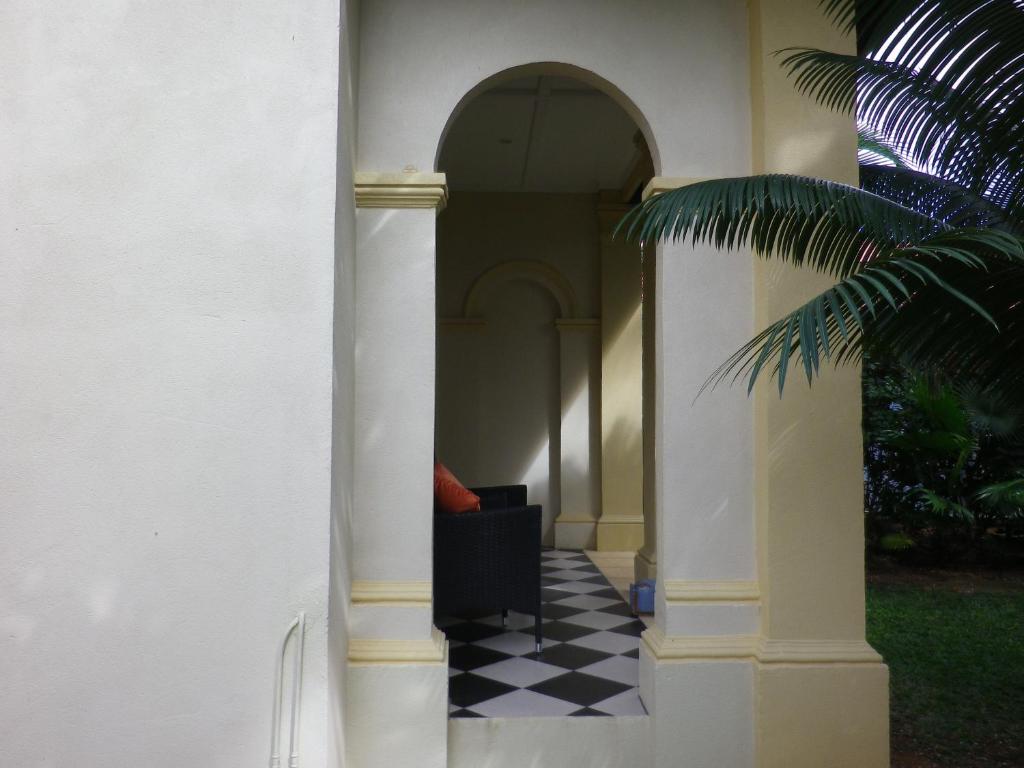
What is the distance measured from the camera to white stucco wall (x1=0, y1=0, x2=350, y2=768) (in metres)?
2.86

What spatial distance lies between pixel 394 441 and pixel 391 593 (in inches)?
26.0

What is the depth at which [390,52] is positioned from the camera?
360cm

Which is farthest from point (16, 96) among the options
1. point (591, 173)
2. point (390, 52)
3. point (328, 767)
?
point (591, 173)

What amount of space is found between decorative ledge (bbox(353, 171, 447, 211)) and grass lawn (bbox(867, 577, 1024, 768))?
338 centimetres

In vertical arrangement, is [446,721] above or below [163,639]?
below

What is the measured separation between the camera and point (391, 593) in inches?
135

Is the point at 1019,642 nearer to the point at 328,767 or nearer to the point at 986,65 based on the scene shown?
the point at 986,65

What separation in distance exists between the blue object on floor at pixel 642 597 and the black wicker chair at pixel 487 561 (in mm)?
1048

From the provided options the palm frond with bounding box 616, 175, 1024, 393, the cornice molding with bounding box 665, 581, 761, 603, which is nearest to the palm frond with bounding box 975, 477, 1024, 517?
the cornice molding with bounding box 665, 581, 761, 603

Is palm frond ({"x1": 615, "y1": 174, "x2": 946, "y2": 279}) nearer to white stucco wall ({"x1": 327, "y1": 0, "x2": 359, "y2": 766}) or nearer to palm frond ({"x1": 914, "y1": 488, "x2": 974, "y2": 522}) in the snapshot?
white stucco wall ({"x1": 327, "y1": 0, "x2": 359, "y2": 766})

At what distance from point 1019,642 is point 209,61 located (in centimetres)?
640

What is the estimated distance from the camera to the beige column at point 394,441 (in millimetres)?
3385

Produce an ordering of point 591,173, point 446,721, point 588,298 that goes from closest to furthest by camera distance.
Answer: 1. point 446,721
2. point 591,173
3. point 588,298

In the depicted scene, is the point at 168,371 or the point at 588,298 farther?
the point at 588,298
